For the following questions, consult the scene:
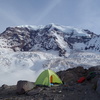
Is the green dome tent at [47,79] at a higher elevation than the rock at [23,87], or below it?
higher

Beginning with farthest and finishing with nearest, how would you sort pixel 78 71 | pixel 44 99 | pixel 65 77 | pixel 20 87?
pixel 78 71 < pixel 65 77 < pixel 20 87 < pixel 44 99

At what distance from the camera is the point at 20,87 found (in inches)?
627

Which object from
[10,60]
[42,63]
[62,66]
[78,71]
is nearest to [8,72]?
[10,60]

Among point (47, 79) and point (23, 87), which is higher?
point (47, 79)

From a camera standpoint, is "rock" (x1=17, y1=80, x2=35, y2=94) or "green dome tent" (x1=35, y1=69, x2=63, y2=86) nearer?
"rock" (x1=17, y1=80, x2=35, y2=94)

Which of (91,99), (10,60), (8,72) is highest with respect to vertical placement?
(10,60)

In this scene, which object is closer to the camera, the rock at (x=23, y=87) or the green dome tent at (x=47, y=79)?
the rock at (x=23, y=87)

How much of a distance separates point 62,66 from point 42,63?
86.9 ft

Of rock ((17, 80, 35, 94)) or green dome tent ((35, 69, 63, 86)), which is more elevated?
green dome tent ((35, 69, 63, 86))

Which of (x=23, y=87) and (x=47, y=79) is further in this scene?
(x=47, y=79)

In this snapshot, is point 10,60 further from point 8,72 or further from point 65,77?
point 65,77

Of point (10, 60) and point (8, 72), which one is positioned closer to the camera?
point (8, 72)

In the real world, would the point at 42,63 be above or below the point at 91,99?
above

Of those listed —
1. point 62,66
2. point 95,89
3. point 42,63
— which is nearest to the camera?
point 95,89
